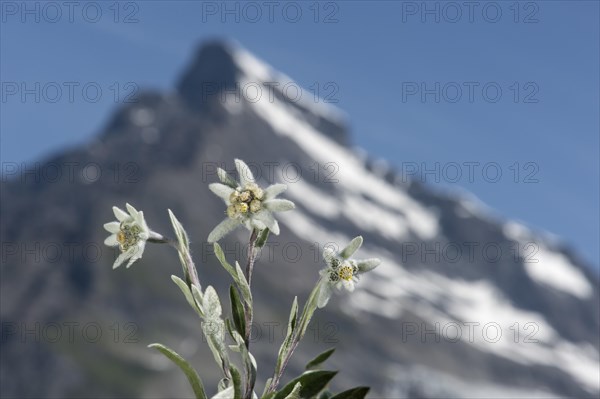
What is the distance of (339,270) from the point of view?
3.92m

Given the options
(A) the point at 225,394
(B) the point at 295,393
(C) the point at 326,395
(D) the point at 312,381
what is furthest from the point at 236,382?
(C) the point at 326,395

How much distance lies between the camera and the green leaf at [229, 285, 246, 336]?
4023 mm

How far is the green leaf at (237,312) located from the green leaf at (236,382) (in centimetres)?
40

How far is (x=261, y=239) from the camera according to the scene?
4.05 m

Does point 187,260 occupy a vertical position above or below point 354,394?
above

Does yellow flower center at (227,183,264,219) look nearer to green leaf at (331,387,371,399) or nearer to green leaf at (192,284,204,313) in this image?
green leaf at (192,284,204,313)

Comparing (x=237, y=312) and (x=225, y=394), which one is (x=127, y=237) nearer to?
(x=237, y=312)

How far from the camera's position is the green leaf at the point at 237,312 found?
4023 mm

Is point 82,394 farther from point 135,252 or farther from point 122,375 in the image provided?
point 135,252

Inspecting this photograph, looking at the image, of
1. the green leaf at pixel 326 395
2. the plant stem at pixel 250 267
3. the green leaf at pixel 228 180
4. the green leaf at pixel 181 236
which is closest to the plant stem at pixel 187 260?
the green leaf at pixel 181 236

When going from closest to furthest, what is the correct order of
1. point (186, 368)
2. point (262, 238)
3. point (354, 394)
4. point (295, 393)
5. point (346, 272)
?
point (295, 393), point (354, 394), point (186, 368), point (346, 272), point (262, 238)

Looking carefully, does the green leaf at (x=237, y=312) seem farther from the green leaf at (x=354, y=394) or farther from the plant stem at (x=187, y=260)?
the green leaf at (x=354, y=394)

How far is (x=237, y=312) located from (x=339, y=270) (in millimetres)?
596

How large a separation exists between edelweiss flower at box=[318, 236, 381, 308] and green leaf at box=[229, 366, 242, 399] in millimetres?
559
